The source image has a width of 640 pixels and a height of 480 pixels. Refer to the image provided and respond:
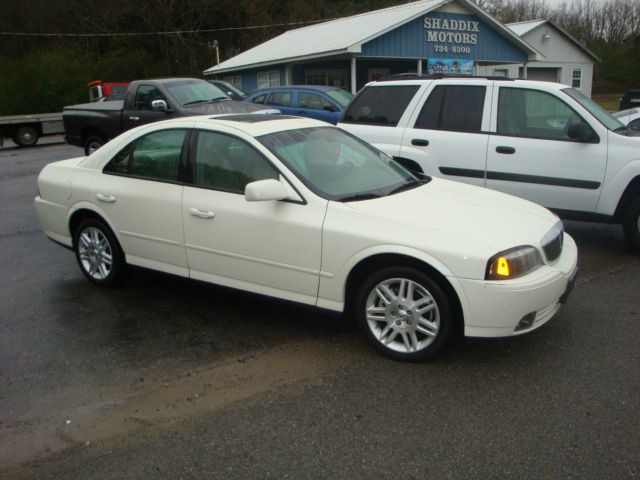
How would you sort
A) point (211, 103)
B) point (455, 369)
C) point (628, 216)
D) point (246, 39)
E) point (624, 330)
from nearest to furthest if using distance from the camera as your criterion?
1. point (455, 369)
2. point (624, 330)
3. point (628, 216)
4. point (211, 103)
5. point (246, 39)

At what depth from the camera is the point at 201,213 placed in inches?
180

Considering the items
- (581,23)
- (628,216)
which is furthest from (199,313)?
(581,23)

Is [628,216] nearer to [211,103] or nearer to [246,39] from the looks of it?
[211,103]

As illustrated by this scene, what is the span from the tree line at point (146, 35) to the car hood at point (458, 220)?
108 feet

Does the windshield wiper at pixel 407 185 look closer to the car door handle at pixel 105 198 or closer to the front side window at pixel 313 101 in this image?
the car door handle at pixel 105 198

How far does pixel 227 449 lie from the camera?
3100mm

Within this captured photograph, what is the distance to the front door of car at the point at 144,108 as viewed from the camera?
440 inches

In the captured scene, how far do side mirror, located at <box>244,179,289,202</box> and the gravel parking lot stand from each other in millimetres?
1065

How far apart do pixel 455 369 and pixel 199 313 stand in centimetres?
216

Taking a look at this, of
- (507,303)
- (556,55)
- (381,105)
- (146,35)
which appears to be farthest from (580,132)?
(146,35)

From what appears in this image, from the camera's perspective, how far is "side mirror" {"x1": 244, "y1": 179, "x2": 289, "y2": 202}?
399 centimetres

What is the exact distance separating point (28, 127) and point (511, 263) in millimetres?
23414

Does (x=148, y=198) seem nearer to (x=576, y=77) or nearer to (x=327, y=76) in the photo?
(x=327, y=76)

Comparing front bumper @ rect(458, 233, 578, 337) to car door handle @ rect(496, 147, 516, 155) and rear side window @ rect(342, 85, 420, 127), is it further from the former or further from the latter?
rear side window @ rect(342, 85, 420, 127)
